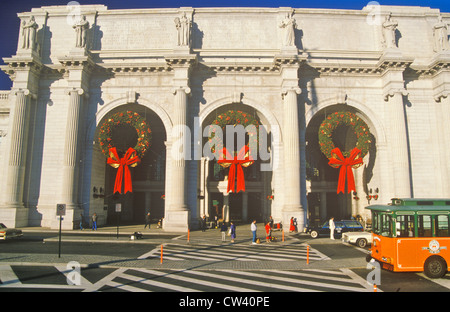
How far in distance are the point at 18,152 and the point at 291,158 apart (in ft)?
79.2

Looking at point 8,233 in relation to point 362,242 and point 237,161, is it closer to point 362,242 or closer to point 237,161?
point 237,161

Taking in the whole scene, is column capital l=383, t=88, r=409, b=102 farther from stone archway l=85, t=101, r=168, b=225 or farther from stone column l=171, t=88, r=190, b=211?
stone archway l=85, t=101, r=168, b=225

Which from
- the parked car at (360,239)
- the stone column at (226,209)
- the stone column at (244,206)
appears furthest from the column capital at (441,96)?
the stone column at (226,209)

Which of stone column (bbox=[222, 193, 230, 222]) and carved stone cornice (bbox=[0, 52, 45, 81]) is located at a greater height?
carved stone cornice (bbox=[0, 52, 45, 81])

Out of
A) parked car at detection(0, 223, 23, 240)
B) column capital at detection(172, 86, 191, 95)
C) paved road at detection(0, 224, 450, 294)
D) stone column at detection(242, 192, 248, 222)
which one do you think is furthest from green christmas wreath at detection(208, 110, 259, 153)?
parked car at detection(0, 223, 23, 240)

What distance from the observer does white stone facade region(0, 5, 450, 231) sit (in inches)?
1117

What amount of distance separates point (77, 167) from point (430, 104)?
32.8 m

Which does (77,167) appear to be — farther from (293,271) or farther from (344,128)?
(344,128)

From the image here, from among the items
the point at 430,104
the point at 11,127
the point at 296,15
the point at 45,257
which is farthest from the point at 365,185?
the point at 11,127

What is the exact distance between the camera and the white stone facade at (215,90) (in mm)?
28359

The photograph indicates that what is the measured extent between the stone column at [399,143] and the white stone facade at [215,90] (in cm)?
9

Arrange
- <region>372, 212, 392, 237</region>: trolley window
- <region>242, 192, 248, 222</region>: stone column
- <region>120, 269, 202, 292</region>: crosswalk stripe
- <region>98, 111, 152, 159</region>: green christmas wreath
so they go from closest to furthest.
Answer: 1. <region>120, 269, 202, 292</region>: crosswalk stripe
2. <region>372, 212, 392, 237</region>: trolley window
3. <region>98, 111, 152, 159</region>: green christmas wreath
4. <region>242, 192, 248, 222</region>: stone column

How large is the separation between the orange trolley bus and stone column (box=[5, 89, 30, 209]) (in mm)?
28524

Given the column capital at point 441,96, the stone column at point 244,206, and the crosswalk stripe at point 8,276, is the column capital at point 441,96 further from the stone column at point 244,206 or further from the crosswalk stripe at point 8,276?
the crosswalk stripe at point 8,276
